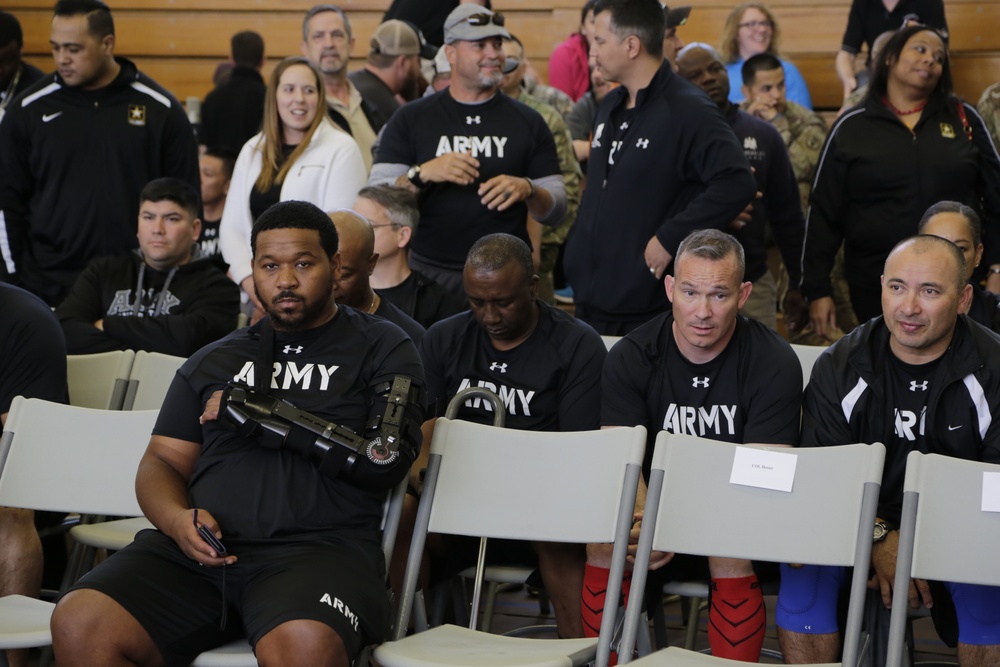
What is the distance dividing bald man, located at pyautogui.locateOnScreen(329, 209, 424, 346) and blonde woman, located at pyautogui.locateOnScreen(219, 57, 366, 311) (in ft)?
2.83

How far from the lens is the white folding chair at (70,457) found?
2.93m

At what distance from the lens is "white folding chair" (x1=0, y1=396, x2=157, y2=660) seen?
293cm

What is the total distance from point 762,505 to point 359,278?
1.39 metres

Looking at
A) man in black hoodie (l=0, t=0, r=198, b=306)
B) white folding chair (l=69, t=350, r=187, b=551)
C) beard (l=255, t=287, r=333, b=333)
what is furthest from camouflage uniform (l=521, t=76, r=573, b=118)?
beard (l=255, t=287, r=333, b=333)

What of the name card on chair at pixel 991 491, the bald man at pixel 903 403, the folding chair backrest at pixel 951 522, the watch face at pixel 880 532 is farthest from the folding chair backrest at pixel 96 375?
the name card on chair at pixel 991 491

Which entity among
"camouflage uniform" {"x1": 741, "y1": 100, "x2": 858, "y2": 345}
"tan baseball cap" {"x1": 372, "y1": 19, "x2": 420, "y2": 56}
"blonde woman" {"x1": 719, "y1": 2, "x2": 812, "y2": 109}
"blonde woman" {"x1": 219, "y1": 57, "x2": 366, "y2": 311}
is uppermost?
"blonde woman" {"x1": 719, "y1": 2, "x2": 812, "y2": 109}

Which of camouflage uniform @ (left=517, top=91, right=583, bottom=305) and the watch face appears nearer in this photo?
the watch face

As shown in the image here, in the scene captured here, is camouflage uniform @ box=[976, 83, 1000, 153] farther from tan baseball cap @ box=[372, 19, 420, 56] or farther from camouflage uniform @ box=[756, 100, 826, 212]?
tan baseball cap @ box=[372, 19, 420, 56]

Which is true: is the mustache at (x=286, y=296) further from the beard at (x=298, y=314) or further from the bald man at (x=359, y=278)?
the bald man at (x=359, y=278)

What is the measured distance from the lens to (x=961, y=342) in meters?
2.81

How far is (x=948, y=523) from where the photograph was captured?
2.45 m

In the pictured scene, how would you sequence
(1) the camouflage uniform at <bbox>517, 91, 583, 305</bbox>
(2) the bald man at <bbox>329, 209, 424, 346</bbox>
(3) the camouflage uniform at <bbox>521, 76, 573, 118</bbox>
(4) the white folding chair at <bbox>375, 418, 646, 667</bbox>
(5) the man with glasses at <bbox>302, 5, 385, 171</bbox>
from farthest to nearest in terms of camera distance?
1. (3) the camouflage uniform at <bbox>521, 76, 573, 118</bbox>
2. (5) the man with glasses at <bbox>302, 5, 385, 171</bbox>
3. (1) the camouflage uniform at <bbox>517, 91, 583, 305</bbox>
4. (2) the bald man at <bbox>329, 209, 424, 346</bbox>
5. (4) the white folding chair at <bbox>375, 418, 646, 667</bbox>

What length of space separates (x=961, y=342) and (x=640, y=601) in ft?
3.23

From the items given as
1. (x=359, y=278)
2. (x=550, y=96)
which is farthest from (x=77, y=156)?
(x=550, y=96)
